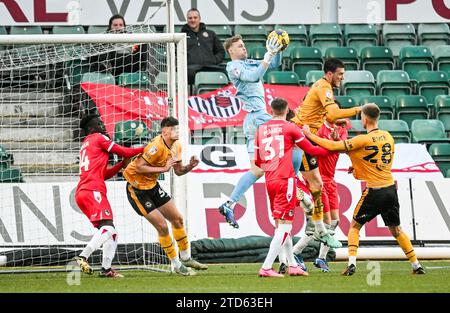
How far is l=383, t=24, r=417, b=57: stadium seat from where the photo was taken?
74.1 feet

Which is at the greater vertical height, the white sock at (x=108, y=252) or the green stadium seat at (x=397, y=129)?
the green stadium seat at (x=397, y=129)

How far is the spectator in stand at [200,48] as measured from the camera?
20.0 metres

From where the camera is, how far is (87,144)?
13992mm

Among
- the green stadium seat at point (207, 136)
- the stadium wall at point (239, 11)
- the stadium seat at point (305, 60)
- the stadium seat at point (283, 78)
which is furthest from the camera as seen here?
the stadium wall at point (239, 11)

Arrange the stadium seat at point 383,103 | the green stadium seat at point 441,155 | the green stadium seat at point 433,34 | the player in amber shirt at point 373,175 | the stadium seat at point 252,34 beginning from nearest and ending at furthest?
the player in amber shirt at point 373,175, the green stadium seat at point 441,155, the stadium seat at point 383,103, the stadium seat at point 252,34, the green stadium seat at point 433,34

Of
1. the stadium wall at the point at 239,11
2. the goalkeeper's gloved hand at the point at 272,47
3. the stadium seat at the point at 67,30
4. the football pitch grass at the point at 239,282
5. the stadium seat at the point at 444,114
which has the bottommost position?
the football pitch grass at the point at 239,282

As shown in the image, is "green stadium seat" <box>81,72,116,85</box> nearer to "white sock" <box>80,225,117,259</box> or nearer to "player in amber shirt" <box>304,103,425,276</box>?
"white sock" <box>80,225,117,259</box>

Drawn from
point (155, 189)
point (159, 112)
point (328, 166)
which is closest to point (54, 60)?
point (159, 112)

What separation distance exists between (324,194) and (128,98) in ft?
14.0

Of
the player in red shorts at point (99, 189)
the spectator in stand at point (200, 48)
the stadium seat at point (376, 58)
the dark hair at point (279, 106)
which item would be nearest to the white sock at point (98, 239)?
the player in red shorts at point (99, 189)

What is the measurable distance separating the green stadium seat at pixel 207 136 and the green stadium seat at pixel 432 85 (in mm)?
4461

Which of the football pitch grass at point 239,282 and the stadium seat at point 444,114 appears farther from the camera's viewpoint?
the stadium seat at point 444,114

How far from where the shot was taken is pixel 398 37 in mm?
22625

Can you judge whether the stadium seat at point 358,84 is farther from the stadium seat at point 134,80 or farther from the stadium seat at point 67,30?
the stadium seat at point 67,30
